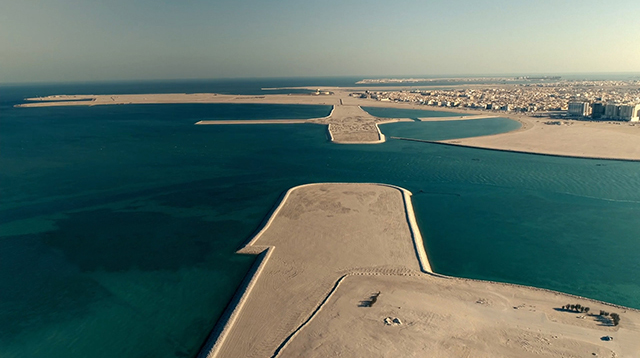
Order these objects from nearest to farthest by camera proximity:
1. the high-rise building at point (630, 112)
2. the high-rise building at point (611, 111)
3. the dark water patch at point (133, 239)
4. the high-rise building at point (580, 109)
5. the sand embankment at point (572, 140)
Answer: the dark water patch at point (133, 239) < the sand embankment at point (572, 140) < the high-rise building at point (630, 112) < the high-rise building at point (611, 111) < the high-rise building at point (580, 109)

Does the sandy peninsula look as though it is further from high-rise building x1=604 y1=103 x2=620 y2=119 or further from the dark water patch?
the dark water patch

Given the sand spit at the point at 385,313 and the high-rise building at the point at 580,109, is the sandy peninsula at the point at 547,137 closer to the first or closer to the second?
the high-rise building at the point at 580,109

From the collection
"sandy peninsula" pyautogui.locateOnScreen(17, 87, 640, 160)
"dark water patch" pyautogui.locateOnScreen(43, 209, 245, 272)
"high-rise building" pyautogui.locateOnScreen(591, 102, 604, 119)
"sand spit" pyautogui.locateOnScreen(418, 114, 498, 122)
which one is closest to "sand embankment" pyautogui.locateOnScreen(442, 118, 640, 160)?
"sandy peninsula" pyautogui.locateOnScreen(17, 87, 640, 160)

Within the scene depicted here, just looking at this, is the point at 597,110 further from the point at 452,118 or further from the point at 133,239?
the point at 133,239

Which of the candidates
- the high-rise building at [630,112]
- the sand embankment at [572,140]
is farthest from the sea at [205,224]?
the high-rise building at [630,112]

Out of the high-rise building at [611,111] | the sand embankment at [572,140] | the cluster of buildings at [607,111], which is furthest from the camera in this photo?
the high-rise building at [611,111]

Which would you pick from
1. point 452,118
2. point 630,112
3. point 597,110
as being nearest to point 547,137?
point 452,118
